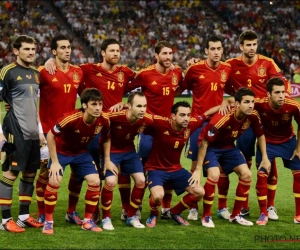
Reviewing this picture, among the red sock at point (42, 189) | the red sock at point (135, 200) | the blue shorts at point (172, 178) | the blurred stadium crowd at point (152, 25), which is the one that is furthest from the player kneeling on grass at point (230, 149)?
the blurred stadium crowd at point (152, 25)

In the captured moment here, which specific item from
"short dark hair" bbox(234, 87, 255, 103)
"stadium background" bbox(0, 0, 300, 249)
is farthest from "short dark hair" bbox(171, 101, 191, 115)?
"stadium background" bbox(0, 0, 300, 249)

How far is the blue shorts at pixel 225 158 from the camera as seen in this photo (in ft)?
26.2

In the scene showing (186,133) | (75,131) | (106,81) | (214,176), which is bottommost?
(214,176)

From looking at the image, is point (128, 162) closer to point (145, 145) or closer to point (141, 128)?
point (141, 128)

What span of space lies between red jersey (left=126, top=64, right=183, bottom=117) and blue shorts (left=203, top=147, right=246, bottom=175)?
0.88 metres

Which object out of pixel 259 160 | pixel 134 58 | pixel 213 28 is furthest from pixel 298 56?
pixel 259 160

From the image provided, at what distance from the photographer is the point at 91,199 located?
7.49 meters

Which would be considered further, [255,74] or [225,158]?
[255,74]

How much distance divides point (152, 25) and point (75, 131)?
83.0ft

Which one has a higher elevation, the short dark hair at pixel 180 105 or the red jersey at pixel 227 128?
the short dark hair at pixel 180 105

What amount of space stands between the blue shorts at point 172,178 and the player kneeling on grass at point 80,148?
1.75 ft

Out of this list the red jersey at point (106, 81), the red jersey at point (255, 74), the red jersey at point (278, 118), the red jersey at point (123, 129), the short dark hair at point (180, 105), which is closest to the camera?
the short dark hair at point (180, 105)

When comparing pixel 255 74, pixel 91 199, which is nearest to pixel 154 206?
pixel 91 199

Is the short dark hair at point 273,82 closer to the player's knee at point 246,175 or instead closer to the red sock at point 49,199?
the player's knee at point 246,175
